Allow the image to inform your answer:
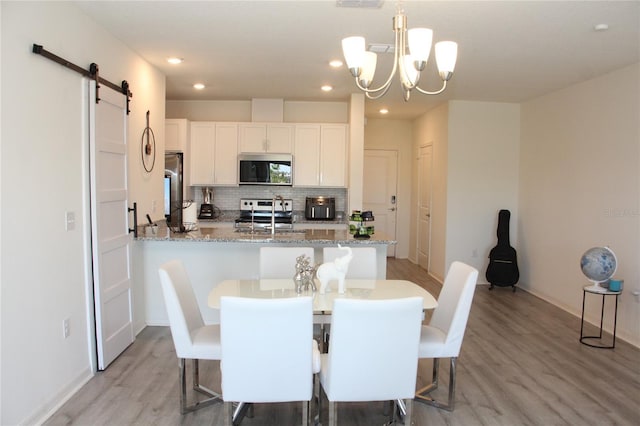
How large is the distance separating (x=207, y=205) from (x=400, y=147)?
3.68m

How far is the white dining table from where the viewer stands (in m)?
2.58

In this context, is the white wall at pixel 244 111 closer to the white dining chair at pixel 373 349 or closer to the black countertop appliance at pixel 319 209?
the black countertop appliance at pixel 319 209

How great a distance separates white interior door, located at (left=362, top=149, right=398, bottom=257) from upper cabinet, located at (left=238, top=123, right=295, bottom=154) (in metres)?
2.35

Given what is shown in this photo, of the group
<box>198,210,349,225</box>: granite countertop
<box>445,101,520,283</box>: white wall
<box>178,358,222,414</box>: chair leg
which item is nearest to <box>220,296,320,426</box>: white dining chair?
<box>178,358,222,414</box>: chair leg

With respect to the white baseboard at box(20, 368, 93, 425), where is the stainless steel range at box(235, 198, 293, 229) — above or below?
above

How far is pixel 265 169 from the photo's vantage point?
20.8 feet

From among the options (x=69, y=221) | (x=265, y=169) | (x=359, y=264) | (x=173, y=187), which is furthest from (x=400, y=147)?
(x=69, y=221)

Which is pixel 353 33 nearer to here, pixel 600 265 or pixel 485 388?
pixel 485 388

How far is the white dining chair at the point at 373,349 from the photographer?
2053 millimetres

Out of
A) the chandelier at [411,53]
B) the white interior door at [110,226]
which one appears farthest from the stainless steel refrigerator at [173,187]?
the chandelier at [411,53]

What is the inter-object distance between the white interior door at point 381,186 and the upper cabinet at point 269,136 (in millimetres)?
2349

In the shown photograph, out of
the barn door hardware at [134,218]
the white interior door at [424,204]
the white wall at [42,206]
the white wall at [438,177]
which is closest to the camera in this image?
the white wall at [42,206]

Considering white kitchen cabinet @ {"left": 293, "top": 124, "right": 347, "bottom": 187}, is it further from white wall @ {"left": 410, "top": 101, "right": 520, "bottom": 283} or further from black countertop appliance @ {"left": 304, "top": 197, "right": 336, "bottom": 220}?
white wall @ {"left": 410, "top": 101, "right": 520, "bottom": 283}

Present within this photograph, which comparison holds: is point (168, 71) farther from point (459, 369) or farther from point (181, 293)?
point (459, 369)
